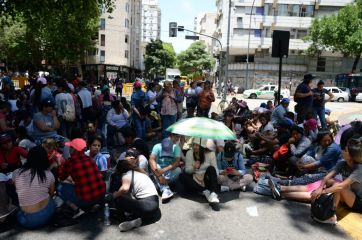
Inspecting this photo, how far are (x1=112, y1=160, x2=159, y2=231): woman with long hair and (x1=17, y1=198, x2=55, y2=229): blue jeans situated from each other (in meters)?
0.86

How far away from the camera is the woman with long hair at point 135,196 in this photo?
183 inches

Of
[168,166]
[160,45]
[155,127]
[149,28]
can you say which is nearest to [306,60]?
[160,45]

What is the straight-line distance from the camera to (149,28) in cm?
14275

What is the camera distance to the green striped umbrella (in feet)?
17.0

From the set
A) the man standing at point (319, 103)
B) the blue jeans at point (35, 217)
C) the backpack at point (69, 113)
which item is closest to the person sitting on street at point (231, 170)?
the blue jeans at point (35, 217)

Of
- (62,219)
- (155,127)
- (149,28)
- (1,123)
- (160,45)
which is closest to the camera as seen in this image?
(62,219)

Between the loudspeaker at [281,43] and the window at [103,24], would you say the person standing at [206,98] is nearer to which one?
the loudspeaker at [281,43]

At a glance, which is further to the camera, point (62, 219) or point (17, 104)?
point (17, 104)

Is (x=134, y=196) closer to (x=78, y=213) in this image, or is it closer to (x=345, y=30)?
(x=78, y=213)

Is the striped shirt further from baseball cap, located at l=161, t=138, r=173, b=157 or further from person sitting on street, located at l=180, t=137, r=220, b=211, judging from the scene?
person sitting on street, located at l=180, t=137, r=220, b=211

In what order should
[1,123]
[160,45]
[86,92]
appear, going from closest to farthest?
[1,123]
[86,92]
[160,45]

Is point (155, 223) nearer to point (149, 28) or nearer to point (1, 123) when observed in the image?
point (1, 123)

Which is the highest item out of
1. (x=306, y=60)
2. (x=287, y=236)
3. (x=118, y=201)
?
(x=306, y=60)

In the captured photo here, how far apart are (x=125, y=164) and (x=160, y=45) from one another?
64213 mm
